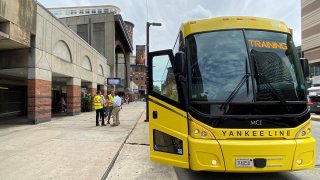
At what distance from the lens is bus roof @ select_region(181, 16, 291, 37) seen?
518cm

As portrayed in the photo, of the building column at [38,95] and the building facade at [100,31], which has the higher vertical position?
the building facade at [100,31]

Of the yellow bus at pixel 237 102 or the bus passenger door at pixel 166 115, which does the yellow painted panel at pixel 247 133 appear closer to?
the yellow bus at pixel 237 102

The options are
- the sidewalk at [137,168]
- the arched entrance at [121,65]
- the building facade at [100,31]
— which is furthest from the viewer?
the arched entrance at [121,65]

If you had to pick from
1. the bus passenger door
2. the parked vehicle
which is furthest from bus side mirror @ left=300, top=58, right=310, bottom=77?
the parked vehicle

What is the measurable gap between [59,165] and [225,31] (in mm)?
4407

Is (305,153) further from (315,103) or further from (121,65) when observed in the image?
(121,65)

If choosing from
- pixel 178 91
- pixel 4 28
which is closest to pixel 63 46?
pixel 4 28

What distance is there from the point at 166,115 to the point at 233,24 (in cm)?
196

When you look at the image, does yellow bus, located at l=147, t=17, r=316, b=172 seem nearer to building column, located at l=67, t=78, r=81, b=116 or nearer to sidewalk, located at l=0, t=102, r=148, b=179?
sidewalk, located at l=0, t=102, r=148, b=179

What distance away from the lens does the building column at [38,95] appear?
48.3 feet

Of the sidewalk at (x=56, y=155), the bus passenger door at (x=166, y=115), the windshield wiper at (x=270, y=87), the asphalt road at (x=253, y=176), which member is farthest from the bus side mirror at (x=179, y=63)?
the sidewalk at (x=56, y=155)

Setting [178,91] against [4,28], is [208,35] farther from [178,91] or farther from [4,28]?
[4,28]

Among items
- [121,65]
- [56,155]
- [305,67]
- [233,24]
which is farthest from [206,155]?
[121,65]

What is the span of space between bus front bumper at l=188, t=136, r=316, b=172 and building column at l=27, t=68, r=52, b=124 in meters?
12.1
